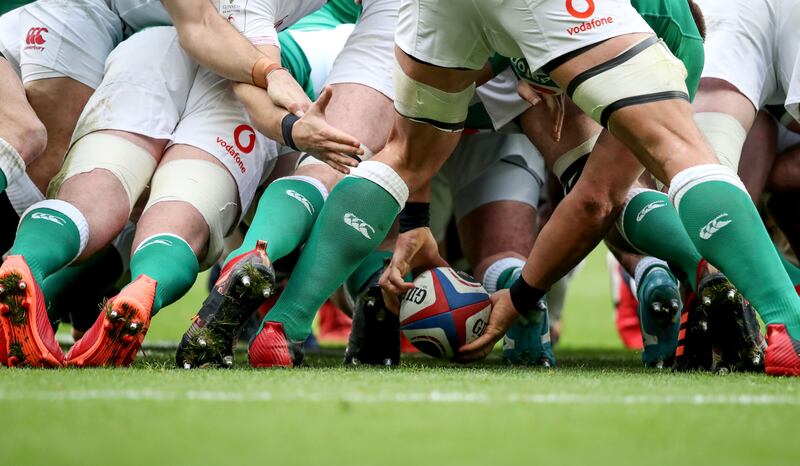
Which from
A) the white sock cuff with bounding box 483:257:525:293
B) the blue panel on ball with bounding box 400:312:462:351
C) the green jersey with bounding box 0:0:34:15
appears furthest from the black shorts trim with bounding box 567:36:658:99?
the green jersey with bounding box 0:0:34:15

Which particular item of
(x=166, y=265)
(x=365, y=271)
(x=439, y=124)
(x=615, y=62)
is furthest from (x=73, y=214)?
(x=615, y=62)

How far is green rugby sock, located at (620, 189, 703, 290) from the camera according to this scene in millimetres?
3191

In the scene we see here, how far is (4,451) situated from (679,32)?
7.49ft

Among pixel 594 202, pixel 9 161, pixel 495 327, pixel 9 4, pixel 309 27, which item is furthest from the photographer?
pixel 309 27

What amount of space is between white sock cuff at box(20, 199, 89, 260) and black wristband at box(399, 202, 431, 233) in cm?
97

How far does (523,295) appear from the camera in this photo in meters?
3.40

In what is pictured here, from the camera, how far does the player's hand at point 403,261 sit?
10.8 ft

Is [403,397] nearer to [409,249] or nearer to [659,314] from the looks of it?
[409,249]

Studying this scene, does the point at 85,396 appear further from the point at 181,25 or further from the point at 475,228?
the point at 475,228

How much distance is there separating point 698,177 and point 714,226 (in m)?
0.12

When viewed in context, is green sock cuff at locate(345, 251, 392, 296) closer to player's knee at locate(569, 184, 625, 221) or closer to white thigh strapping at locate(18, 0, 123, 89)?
player's knee at locate(569, 184, 625, 221)

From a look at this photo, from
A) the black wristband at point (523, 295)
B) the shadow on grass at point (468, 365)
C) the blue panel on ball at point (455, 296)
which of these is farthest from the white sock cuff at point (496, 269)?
the black wristband at point (523, 295)

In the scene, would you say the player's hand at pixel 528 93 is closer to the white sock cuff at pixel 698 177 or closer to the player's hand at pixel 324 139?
the player's hand at pixel 324 139

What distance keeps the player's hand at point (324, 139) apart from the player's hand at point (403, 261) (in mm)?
410
